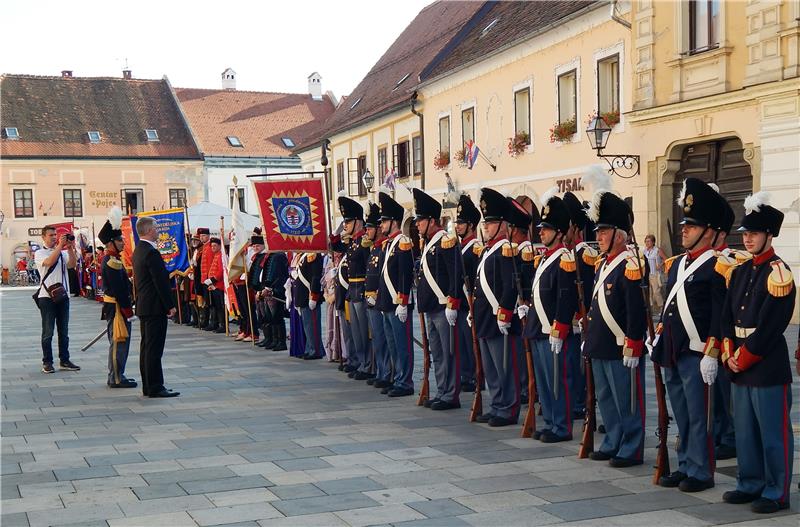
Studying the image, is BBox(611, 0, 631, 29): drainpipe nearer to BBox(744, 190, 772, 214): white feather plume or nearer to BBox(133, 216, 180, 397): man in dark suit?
BBox(133, 216, 180, 397): man in dark suit

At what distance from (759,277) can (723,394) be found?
184cm

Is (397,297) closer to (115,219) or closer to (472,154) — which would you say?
(115,219)

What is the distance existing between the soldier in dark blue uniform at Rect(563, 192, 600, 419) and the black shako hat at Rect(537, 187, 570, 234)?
0.13 meters

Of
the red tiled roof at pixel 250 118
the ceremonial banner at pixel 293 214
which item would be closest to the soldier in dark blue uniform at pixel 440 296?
the ceremonial banner at pixel 293 214

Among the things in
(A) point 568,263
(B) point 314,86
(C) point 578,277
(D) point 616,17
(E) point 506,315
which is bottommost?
(E) point 506,315

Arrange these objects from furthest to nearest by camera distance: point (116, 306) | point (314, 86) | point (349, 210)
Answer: point (314, 86)
point (349, 210)
point (116, 306)

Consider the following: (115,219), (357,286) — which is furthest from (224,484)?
(115,219)

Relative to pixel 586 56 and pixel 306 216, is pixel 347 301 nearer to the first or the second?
pixel 306 216

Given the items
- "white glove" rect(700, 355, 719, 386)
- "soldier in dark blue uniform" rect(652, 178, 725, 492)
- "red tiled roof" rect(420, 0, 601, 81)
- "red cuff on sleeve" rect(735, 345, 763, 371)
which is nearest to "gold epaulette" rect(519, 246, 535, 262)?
"soldier in dark blue uniform" rect(652, 178, 725, 492)

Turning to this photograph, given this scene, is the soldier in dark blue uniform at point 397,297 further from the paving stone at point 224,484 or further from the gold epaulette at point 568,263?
the paving stone at point 224,484

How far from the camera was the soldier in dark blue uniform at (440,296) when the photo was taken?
9.56 meters

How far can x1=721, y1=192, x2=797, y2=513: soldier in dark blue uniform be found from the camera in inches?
228

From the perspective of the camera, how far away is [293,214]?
13.9 metres

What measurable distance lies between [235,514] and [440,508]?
4.15 ft
